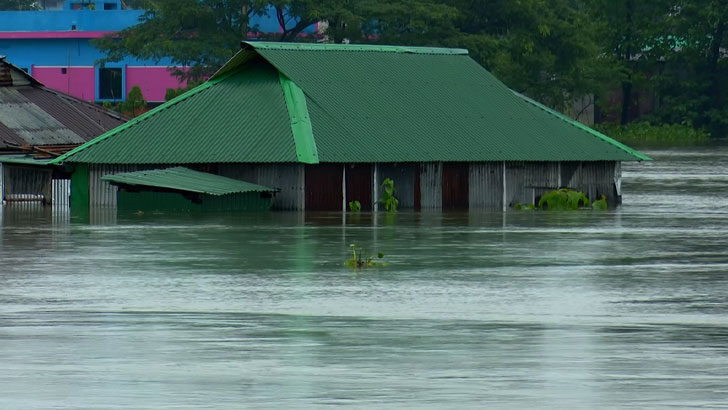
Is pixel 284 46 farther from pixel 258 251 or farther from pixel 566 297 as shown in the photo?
pixel 566 297

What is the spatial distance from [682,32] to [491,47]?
3878 centimetres

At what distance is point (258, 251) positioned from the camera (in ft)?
124

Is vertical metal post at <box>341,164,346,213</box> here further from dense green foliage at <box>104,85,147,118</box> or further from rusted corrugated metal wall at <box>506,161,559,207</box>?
dense green foliage at <box>104,85,147,118</box>

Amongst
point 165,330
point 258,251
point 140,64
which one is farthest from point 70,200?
point 140,64

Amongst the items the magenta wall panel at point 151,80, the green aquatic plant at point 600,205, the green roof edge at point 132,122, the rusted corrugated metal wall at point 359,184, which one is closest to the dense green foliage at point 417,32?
the magenta wall panel at point 151,80

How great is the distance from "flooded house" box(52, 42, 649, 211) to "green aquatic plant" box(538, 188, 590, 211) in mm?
390

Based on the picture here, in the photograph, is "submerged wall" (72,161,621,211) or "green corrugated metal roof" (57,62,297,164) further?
"green corrugated metal roof" (57,62,297,164)

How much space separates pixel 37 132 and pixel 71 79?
1977 inches

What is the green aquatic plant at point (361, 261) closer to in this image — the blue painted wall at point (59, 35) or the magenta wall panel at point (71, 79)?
the blue painted wall at point (59, 35)

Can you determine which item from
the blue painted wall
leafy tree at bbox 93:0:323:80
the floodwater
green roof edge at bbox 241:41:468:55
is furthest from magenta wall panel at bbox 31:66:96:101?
the floodwater

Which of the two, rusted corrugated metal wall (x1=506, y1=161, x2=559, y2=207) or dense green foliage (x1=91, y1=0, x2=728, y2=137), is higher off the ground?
dense green foliage (x1=91, y1=0, x2=728, y2=137)

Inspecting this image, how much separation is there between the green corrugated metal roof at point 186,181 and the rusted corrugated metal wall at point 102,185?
A: 0.92 metres

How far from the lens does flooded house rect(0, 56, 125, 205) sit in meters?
56.8

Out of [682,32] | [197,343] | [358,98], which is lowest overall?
[197,343]
